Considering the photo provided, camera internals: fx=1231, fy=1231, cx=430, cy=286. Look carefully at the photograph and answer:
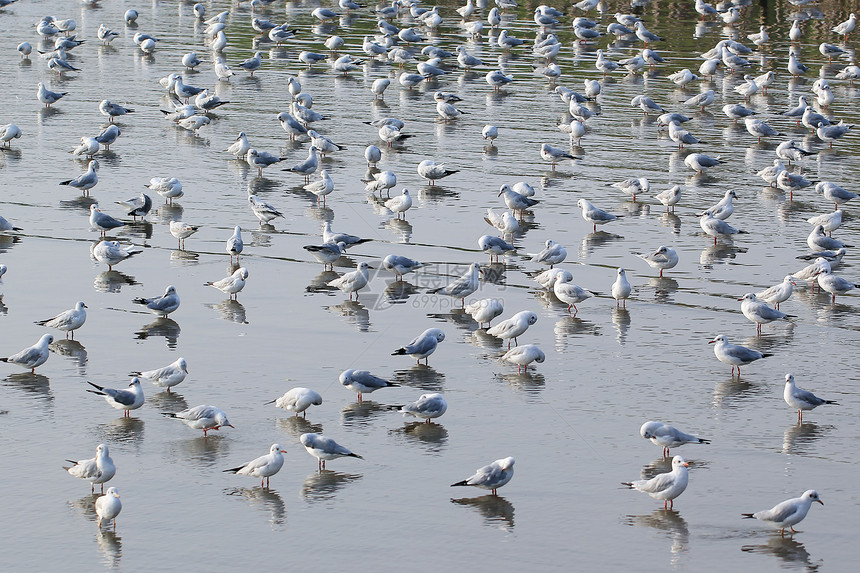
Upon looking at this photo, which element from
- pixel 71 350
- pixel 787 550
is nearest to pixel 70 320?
pixel 71 350

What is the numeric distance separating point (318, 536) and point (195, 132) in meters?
23.2

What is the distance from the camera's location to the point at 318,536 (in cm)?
1355

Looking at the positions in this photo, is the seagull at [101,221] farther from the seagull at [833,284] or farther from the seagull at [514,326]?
the seagull at [833,284]

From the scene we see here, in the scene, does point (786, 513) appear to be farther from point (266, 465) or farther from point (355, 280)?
point (355, 280)

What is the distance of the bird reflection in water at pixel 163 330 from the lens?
19.6 metres

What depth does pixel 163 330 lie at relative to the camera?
65.8ft

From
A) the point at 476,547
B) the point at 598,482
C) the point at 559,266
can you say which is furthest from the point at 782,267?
the point at 476,547

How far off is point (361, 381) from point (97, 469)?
4.13 metres

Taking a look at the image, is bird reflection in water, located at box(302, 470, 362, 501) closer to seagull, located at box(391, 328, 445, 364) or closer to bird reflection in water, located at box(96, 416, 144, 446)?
bird reflection in water, located at box(96, 416, 144, 446)

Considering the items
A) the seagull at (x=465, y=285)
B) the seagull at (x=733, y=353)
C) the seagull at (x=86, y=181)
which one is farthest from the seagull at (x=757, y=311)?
the seagull at (x=86, y=181)

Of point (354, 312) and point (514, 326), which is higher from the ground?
point (514, 326)

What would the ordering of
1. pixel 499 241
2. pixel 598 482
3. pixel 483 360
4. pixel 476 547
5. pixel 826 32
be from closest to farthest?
pixel 476 547, pixel 598 482, pixel 483 360, pixel 499 241, pixel 826 32

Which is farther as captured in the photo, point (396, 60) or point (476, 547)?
point (396, 60)

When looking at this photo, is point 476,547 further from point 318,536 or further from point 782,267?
point 782,267
